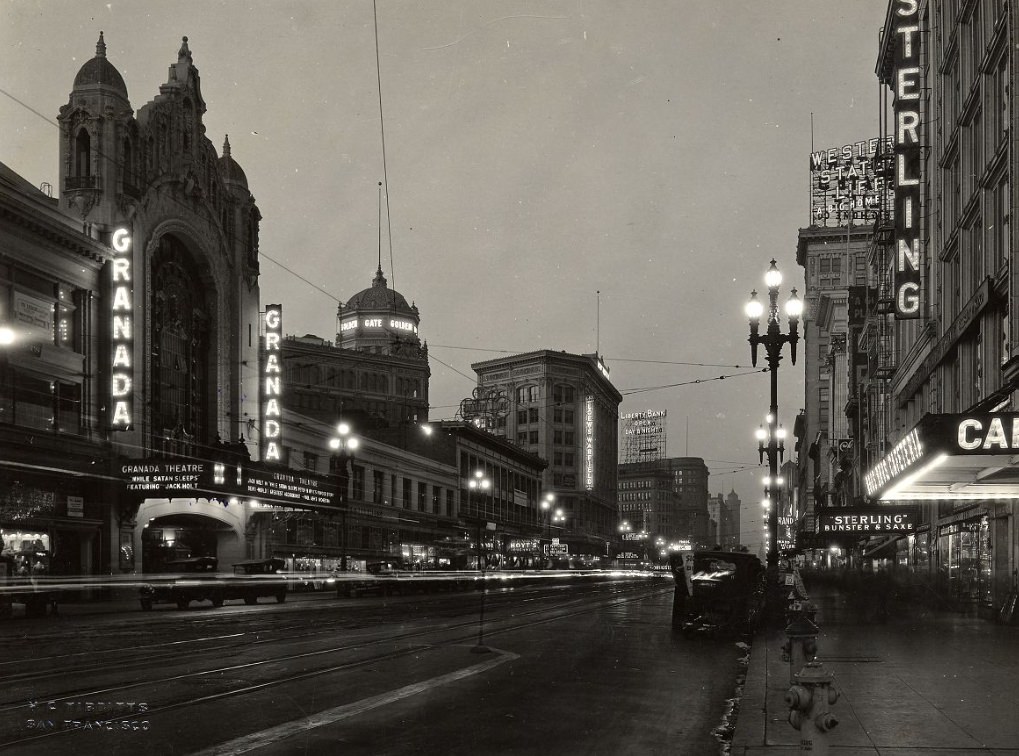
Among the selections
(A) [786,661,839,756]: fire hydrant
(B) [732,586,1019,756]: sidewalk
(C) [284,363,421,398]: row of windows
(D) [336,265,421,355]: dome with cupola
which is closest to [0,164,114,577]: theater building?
(B) [732,586,1019,756]: sidewalk

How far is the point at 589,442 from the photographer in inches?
5709

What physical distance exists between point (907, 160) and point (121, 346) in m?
31.2

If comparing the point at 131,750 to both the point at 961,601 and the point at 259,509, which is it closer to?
the point at 961,601

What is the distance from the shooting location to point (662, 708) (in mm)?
13570

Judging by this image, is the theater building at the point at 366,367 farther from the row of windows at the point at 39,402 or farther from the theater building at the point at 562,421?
the row of windows at the point at 39,402

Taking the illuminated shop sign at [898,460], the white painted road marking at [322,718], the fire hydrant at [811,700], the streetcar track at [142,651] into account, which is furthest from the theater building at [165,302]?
the fire hydrant at [811,700]

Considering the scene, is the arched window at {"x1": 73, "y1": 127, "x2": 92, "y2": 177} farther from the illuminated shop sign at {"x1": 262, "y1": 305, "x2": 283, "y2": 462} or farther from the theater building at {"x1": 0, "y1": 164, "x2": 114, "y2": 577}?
the illuminated shop sign at {"x1": 262, "y1": 305, "x2": 283, "y2": 462}

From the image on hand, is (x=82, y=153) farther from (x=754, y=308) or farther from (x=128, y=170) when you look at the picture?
(x=754, y=308)

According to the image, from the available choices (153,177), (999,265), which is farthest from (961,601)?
(153,177)

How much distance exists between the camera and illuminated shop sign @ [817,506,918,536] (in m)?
39.2

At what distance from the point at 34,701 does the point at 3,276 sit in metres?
30.5

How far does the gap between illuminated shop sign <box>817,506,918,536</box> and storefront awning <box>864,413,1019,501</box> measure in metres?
13.9

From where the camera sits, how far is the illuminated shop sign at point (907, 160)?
41.0m

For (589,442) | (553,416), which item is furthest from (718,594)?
(553,416)
